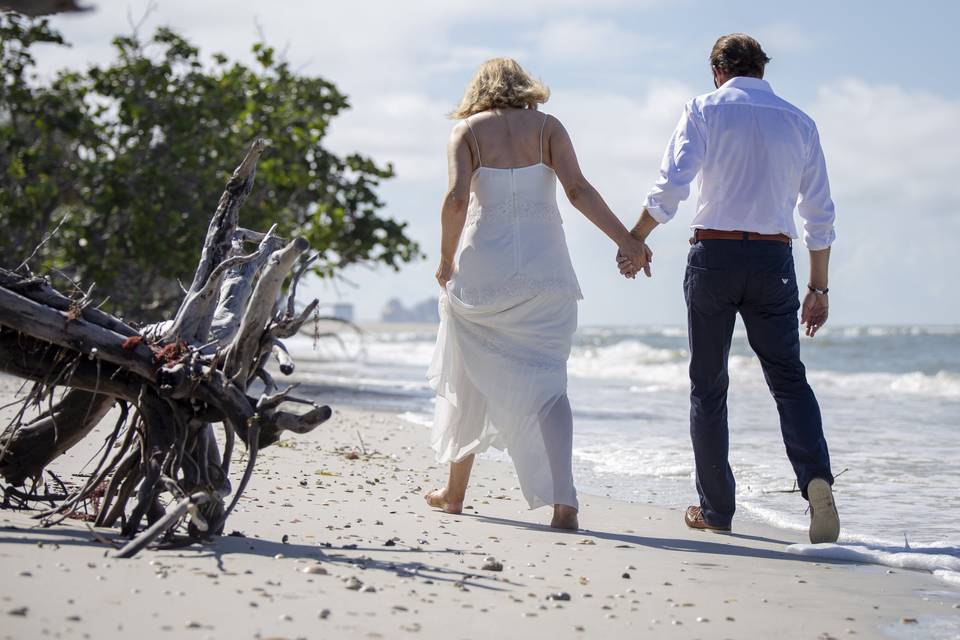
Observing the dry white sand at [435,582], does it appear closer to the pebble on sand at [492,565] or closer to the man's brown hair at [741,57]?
the pebble on sand at [492,565]

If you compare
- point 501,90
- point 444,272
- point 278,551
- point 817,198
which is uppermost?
point 501,90

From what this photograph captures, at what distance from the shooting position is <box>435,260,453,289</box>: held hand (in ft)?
16.2

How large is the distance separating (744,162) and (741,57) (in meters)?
0.54

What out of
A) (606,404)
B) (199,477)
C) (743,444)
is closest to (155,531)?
(199,477)

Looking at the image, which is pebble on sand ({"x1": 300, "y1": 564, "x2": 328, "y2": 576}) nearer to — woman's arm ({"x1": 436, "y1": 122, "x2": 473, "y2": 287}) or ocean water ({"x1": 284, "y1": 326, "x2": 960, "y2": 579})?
woman's arm ({"x1": 436, "y1": 122, "x2": 473, "y2": 287})

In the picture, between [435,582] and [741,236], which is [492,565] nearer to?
[435,582]

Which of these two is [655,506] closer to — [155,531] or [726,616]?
[726,616]

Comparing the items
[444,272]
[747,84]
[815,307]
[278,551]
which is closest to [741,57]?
[747,84]

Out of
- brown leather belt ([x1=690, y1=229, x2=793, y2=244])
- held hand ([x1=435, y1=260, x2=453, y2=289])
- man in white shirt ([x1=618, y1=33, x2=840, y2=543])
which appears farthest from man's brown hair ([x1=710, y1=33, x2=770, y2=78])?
held hand ([x1=435, y1=260, x2=453, y2=289])

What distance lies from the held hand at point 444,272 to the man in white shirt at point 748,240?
940 mm

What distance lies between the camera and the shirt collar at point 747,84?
189 inches

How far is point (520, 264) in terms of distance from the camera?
484 centimetres

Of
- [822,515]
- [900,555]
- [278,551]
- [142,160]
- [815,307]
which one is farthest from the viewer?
[142,160]

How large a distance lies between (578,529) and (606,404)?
28.7ft
